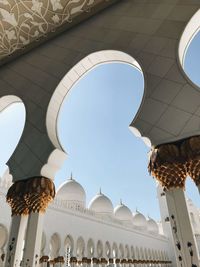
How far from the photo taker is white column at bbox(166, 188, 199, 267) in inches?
60.3

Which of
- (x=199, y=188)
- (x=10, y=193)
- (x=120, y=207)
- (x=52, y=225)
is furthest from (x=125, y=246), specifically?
(x=199, y=188)

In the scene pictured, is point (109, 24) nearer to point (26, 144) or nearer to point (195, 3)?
point (195, 3)

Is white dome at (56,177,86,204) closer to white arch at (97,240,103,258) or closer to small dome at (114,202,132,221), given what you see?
white arch at (97,240,103,258)

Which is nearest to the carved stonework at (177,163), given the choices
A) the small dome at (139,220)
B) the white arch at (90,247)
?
the white arch at (90,247)

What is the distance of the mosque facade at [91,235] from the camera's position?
23.5 feet

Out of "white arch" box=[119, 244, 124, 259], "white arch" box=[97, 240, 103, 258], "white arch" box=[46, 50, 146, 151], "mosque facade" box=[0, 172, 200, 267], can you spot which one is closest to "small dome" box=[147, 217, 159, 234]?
"mosque facade" box=[0, 172, 200, 267]

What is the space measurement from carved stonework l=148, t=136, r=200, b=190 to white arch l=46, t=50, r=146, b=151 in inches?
49.4

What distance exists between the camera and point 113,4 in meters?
3.05

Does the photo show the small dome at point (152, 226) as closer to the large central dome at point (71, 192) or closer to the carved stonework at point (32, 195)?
the large central dome at point (71, 192)

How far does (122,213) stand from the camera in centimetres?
1552

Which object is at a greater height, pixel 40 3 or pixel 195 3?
pixel 40 3

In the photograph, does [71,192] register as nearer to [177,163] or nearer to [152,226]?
[152,226]

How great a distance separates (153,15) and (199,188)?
2.02m

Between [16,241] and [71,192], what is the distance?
9.72 metres
